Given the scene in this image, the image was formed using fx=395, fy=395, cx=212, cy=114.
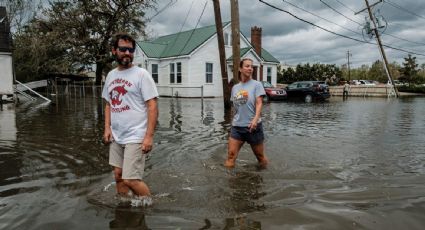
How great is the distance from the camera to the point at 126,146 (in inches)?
162

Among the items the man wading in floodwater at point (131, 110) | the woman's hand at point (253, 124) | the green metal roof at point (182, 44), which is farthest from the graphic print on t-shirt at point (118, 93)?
Answer: the green metal roof at point (182, 44)

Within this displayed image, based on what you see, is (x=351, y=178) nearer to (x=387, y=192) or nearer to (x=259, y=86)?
(x=387, y=192)

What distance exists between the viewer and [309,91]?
30234 mm

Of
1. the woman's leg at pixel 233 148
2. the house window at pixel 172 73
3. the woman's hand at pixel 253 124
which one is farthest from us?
the house window at pixel 172 73

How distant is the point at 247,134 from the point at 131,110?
234 centimetres

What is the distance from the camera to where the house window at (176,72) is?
34.0 meters

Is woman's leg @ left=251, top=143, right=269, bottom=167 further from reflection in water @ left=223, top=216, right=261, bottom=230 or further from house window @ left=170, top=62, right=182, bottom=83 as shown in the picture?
house window @ left=170, top=62, right=182, bottom=83

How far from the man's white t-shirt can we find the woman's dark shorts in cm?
217

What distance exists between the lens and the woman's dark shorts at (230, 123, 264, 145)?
5.98m

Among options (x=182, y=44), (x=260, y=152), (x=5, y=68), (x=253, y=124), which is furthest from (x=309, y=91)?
(x=253, y=124)

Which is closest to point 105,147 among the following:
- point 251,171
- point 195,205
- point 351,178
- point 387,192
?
point 251,171

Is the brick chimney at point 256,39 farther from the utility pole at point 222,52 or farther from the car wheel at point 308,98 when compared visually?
the utility pole at point 222,52

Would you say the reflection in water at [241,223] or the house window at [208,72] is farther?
the house window at [208,72]

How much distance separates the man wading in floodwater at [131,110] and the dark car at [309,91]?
2712 cm
